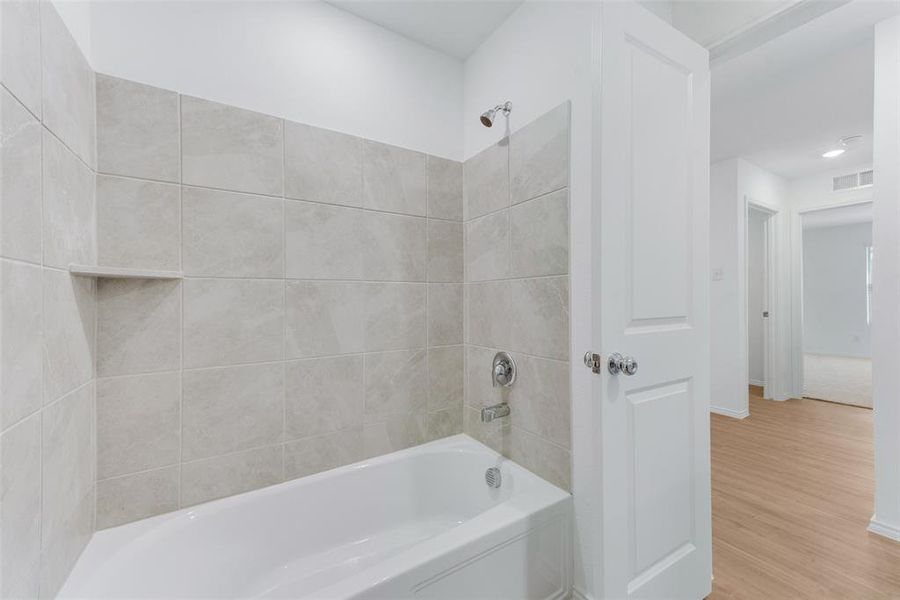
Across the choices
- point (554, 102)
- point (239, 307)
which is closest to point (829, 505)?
point (554, 102)

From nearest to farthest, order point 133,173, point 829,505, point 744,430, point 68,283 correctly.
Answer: point 68,283 → point 133,173 → point 829,505 → point 744,430

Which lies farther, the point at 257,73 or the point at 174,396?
the point at 257,73

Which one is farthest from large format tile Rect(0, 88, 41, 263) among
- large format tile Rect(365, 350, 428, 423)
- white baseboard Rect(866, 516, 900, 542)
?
white baseboard Rect(866, 516, 900, 542)

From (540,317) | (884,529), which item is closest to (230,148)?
(540,317)

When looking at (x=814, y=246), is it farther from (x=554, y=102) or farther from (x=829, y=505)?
(x=554, y=102)

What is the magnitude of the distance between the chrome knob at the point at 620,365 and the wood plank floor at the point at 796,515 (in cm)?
110

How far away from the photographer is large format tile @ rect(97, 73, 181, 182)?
3.78ft

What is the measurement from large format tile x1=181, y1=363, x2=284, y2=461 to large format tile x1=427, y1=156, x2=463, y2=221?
39.6 inches

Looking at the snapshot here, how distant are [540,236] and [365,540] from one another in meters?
1.44

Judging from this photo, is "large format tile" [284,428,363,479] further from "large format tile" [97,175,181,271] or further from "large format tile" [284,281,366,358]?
"large format tile" [97,175,181,271]

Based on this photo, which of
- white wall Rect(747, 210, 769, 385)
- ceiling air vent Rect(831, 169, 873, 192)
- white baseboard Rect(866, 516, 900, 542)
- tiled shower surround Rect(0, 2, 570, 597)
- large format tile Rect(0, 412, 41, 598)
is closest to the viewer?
large format tile Rect(0, 412, 41, 598)

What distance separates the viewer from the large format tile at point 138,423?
3.80 ft

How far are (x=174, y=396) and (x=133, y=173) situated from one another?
0.74 m

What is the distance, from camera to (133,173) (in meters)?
1.19
